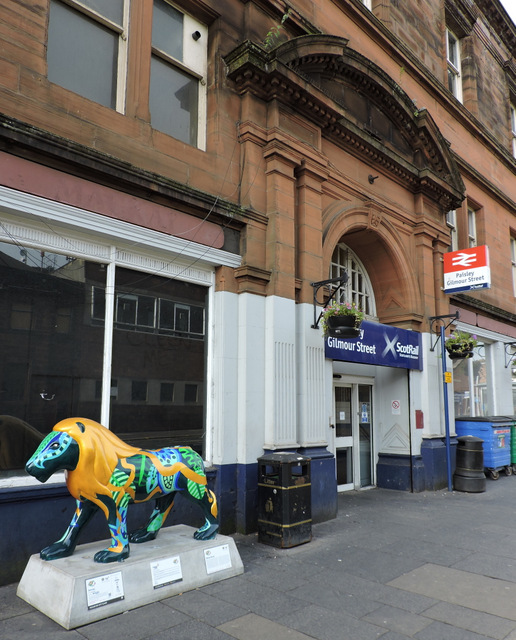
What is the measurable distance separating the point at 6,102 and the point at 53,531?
4756 millimetres

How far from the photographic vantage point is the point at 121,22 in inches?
280

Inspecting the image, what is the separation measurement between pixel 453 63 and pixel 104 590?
17899mm

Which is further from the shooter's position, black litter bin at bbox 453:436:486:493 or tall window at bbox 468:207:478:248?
tall window at bbox 468:207:478:248

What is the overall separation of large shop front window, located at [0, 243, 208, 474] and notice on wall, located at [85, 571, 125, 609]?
1.79 metres

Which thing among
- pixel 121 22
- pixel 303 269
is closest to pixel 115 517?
pixel 303 269

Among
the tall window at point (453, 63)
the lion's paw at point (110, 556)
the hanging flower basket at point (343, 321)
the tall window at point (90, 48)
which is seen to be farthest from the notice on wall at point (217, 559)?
the tall window at point (453, 63)

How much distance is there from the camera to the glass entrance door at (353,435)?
1052 centimetres

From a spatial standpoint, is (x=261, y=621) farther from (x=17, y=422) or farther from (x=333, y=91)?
(x=333, y=91)

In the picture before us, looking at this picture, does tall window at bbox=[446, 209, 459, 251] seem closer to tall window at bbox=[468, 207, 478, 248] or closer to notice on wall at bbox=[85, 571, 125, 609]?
tall window at bbox=[468, 207, 478, 248]

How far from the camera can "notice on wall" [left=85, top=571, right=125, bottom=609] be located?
4.28 m

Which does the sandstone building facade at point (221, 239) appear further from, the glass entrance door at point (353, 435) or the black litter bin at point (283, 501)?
the black litter bin at point (283, 501)

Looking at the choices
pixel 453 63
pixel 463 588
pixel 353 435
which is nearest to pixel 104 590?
pixel 463 588

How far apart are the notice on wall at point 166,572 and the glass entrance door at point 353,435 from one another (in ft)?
18.7

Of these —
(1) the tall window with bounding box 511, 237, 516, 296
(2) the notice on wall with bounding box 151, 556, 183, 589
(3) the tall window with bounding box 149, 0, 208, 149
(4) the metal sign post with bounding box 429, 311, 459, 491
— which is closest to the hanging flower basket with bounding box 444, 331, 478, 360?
(4) the metal sign post with bounding box 429, 311, 459, 491
